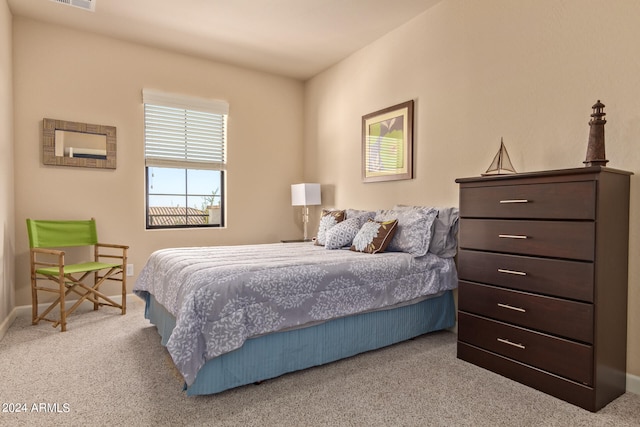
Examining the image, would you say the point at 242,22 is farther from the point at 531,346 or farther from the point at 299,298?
the point at 531,346

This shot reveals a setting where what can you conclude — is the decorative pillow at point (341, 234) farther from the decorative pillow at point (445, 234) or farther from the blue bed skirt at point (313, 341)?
the blue bed skirt at point (313, 341)

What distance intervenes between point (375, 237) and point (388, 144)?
1.13 m

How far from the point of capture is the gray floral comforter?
6.12 ft

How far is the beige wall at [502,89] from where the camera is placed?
207 cm

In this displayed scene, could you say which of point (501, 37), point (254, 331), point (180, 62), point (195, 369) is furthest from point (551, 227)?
point (180, 62)

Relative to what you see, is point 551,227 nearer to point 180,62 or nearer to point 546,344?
point 546,344

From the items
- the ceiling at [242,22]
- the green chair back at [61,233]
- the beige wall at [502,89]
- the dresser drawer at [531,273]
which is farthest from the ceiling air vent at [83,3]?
the dresser drawer at [531,273]

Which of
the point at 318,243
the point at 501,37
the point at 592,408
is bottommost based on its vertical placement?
the point at 592,408

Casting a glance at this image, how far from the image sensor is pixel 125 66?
3.86 metres

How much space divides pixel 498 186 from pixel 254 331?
1697mm

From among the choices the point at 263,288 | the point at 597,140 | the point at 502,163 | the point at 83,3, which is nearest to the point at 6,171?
the point at 83,3

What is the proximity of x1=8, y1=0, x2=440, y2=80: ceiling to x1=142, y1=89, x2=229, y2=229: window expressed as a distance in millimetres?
646

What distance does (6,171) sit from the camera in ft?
10.0

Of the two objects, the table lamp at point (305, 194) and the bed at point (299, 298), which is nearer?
the bed at point (299, 298)
